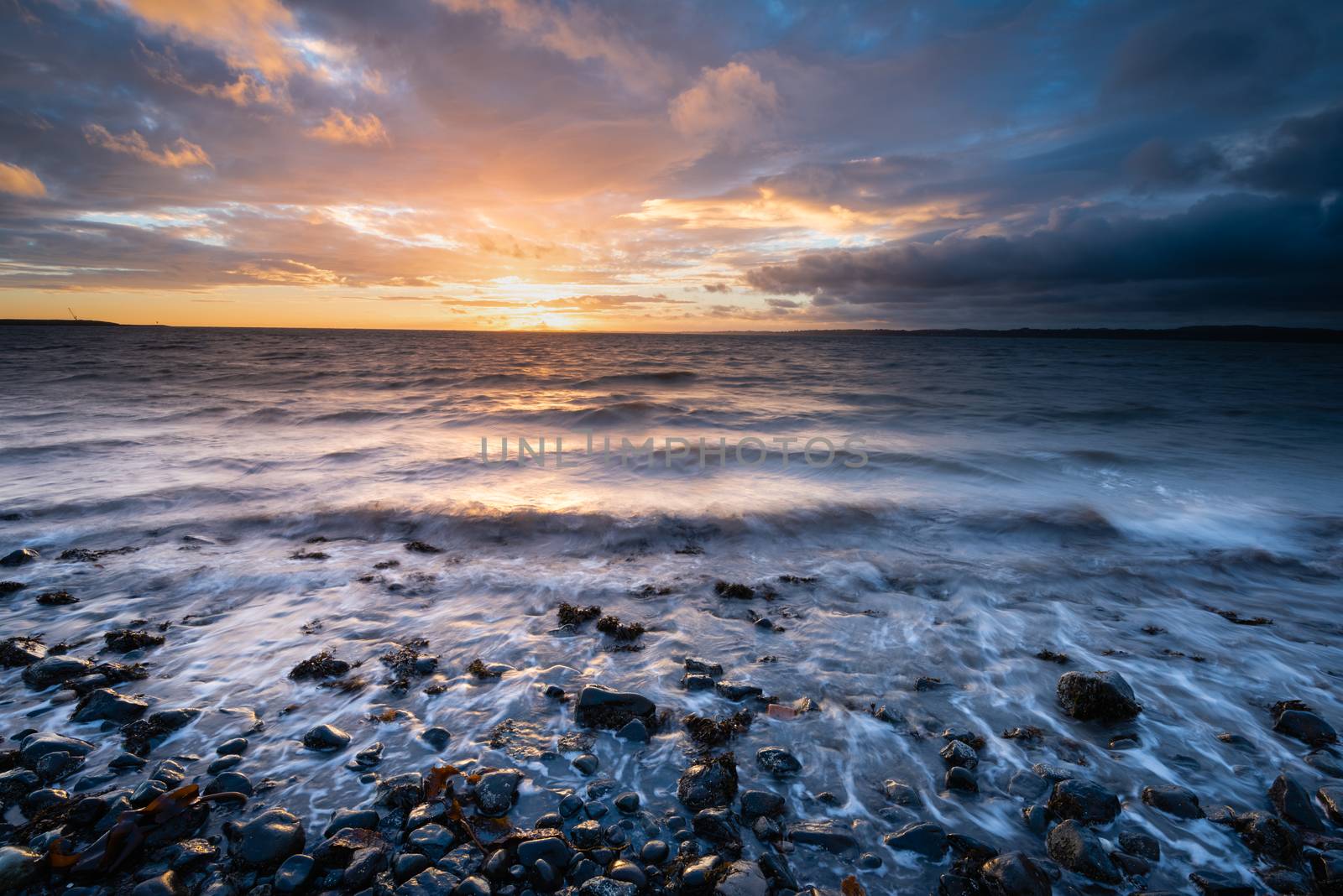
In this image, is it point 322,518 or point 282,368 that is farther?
point 282,368

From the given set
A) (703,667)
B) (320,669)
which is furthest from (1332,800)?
(320,669)

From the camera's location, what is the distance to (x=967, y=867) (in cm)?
272

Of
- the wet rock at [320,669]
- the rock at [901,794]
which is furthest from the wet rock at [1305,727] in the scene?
the wet rock at [320,669]

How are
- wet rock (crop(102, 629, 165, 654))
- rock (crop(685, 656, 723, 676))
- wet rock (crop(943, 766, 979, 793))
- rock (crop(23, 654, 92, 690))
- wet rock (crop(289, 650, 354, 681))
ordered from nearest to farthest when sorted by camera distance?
wet rock (crop(943, 766, 979, 793)) < rock (crop(23, 654, 92, 690)) < wet rock (crop(289, 650, 354, 681)) < rock (crop(685, 656, 723, 676)) < wet rock (crop(102, 629, 165, 654))

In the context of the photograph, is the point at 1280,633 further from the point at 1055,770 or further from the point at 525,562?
the point at 525,562

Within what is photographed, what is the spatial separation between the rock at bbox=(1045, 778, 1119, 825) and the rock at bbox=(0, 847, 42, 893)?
203 inches

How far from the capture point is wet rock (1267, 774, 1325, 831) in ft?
9.82

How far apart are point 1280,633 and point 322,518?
1183 cm

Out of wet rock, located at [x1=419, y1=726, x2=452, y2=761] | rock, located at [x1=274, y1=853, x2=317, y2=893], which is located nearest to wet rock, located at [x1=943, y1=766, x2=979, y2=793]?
wet rock, located at [x1=419, y1=726, x2=452, y2=761]

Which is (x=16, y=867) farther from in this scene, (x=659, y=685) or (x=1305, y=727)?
(x=1305, y=727)

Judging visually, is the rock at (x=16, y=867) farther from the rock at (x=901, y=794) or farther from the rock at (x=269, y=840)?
the rock at (x=901, y=794)

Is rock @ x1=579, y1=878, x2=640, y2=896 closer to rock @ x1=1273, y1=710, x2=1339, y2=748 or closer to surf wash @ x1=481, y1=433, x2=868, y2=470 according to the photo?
rock @ x1=1273, y1=710, x2=1339, y2=748

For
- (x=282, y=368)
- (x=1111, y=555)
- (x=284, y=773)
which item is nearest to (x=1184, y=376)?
(x=1111, y=555)

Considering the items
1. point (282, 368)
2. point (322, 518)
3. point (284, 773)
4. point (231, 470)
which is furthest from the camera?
point (282, 368)
